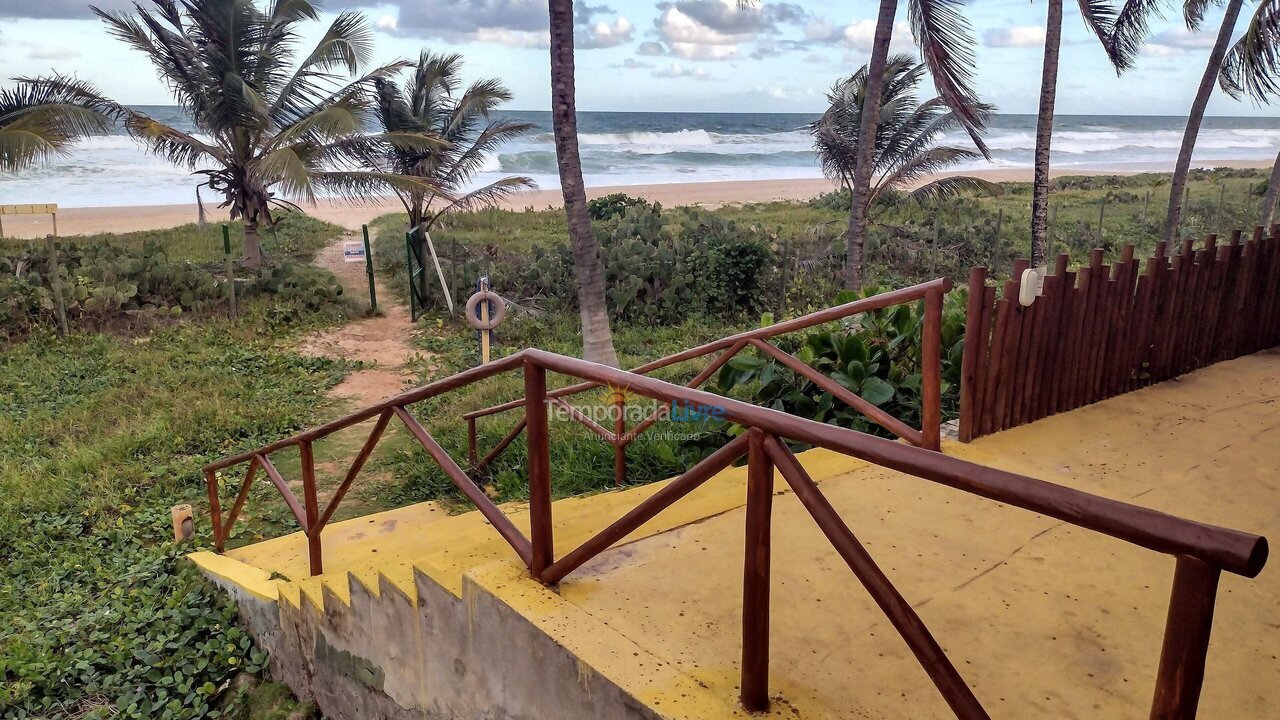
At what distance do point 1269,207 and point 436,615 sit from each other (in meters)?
15.2

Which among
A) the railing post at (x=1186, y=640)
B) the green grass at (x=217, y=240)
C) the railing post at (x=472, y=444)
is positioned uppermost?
the railing post at (x=1186, y=640)

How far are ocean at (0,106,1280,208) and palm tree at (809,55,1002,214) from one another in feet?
23.9

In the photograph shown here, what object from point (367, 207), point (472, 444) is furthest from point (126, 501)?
point (367, 207)

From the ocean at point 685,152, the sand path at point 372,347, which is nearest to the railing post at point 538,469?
the sand path at point 372,347

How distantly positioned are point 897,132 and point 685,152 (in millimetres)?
41183

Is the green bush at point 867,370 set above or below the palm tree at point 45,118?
below

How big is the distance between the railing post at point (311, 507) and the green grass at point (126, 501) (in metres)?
0.71

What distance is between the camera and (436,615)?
2.91 metres

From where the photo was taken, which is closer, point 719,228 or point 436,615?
point 436,615

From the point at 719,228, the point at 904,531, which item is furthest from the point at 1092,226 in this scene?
the point at 904,531

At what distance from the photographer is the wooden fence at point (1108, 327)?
410cm

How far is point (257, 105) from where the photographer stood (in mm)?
12617

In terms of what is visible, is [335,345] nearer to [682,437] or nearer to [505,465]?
[505,465]

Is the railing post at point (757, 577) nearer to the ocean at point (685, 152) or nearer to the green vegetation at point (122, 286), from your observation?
the green vegetation at point (122, 286)
